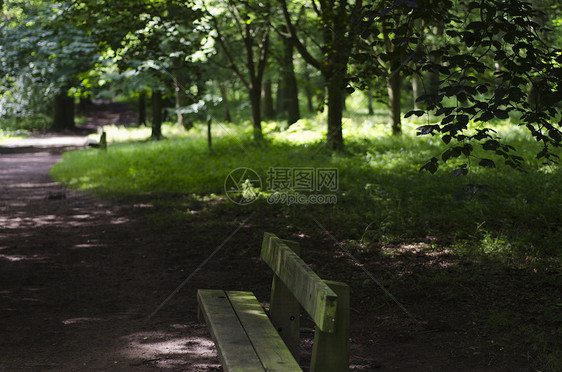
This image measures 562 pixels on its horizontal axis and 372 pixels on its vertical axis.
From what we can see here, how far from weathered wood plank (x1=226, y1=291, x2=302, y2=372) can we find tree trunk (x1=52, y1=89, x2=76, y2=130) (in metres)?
31.5

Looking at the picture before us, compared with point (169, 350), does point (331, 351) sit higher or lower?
higher

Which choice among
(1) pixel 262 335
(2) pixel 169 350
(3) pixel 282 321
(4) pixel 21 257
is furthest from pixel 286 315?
(4) pixel 21 257

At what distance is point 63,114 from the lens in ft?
111

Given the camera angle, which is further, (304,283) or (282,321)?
(282,321)

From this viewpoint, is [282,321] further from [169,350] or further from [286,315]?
[169,350]

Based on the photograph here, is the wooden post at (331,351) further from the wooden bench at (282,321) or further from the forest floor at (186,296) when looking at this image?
the forest floor at (186,296)

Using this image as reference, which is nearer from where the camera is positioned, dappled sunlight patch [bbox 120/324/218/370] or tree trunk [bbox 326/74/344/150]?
dappled sunlight patch [bbox 120/324/218/370]

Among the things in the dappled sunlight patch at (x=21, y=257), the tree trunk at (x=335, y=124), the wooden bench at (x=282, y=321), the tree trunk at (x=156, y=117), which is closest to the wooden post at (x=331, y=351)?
the wooden bench at (x=282, y=321)

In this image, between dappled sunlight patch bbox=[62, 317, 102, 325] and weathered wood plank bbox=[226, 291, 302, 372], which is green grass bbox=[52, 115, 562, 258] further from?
dappled sunlight patch bbox=[62, 317, 102, 325]

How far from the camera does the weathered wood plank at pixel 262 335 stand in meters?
3.07

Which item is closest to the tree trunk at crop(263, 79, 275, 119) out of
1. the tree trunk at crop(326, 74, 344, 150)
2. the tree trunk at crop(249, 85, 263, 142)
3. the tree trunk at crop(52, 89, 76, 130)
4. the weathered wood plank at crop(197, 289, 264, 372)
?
the tree trunk at crop(249, 85, 263, 142)

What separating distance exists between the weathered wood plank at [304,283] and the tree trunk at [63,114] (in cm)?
3183

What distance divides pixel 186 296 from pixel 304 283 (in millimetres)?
3253

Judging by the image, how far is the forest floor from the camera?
14.6 ft
